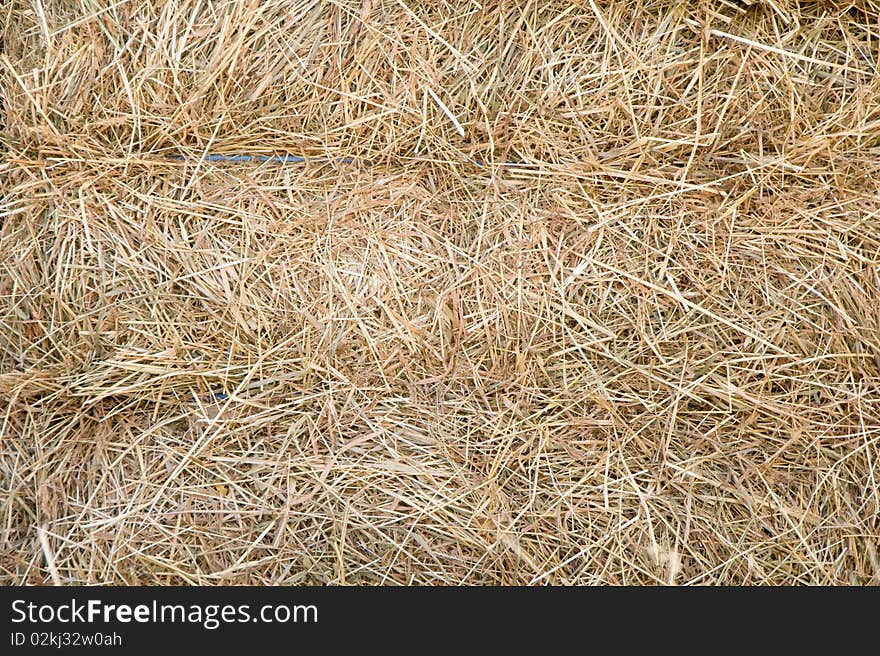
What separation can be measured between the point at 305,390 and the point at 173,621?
1.71 feet

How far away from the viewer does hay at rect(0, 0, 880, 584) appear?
1421 mm

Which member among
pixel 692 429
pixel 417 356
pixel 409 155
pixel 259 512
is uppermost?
pixel 409 155

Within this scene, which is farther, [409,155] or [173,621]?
[409,155]

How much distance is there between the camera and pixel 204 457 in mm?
1431

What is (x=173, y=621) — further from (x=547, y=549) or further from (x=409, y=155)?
(x=409, y=155)

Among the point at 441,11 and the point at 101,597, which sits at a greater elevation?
the point at 441,11

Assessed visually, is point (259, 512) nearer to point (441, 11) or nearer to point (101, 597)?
point (101, 597)

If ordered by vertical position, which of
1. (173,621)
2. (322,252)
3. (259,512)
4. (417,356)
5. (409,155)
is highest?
(409,155)

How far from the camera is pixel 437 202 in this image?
147 cm

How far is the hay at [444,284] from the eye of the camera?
1421 millimetres

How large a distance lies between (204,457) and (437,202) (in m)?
0.74

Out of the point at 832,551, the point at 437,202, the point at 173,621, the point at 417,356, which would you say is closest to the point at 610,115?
the point at 437,202

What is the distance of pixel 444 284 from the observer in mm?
1455

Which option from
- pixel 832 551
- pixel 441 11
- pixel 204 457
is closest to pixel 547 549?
pixel 832 551
